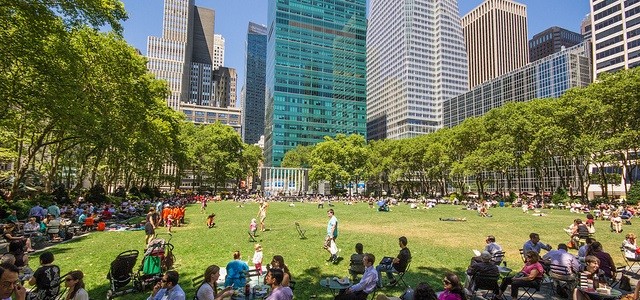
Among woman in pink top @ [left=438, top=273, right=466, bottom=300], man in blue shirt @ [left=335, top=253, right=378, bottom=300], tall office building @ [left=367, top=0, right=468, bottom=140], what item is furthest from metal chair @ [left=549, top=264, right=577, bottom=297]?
tall office building @ [left=367, top=0, right=468, bottom=140]

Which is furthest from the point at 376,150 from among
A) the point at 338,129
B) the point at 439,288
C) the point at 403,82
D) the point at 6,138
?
the point at 403,82

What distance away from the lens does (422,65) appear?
16425cm

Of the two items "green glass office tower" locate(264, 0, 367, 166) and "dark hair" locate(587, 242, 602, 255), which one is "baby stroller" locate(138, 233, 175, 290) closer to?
"dark hair" locate(587, 242, 602, 255)

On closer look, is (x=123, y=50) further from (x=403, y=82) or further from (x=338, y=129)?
(x=403, y=82)

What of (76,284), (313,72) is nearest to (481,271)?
(76,284)

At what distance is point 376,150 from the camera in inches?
3248

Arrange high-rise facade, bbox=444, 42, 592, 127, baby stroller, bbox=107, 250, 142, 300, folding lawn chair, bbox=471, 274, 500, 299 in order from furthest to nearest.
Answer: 1. high-rise facade, bbox=444, 42, 592, 127
2. baby stroller, bbox=107, 250, 142, 300
3. folding lawn chair, bbox=471, 274, 500, 299

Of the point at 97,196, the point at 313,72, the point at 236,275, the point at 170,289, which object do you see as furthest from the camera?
the point at 313,72

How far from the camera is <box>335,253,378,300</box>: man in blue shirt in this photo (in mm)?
7253

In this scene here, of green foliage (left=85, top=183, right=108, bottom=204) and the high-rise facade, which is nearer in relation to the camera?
green foliage (left=85, top=183, right=108, bottom=204)

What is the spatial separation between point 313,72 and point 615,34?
3641 inches

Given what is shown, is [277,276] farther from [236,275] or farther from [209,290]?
[236,275]

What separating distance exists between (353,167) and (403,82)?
321ft

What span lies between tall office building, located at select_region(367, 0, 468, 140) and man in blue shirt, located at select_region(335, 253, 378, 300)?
15412 cm
